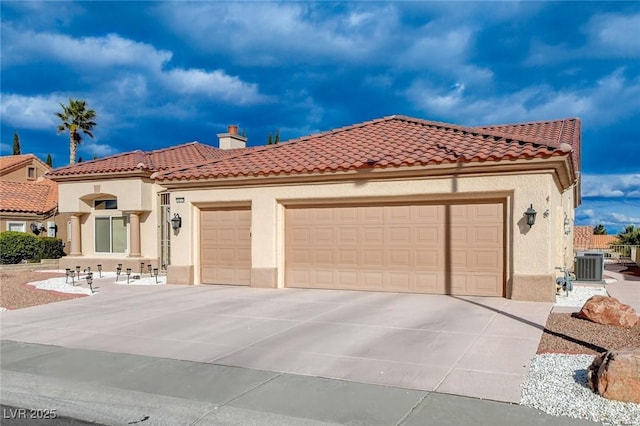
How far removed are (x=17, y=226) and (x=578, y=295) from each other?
2601cm

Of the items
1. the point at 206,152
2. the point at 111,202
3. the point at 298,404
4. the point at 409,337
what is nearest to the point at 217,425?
the point at 298,404

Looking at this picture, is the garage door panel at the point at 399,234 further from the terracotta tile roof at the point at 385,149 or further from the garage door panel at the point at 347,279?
the terracotta tile roof at the point at 385,149

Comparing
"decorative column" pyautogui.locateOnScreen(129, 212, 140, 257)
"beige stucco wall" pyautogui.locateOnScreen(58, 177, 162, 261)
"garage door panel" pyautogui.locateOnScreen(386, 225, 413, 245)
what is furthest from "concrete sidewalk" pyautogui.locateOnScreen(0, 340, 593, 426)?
"beige stucco wall" pyautogui.locateOnScreen(58, 177, 162, 261)

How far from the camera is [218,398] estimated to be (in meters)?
5.85

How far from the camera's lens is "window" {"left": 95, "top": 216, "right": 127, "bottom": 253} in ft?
68.7

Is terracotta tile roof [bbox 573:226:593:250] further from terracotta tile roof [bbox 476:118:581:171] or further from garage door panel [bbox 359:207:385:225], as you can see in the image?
garage door panel [bbox 359:207:385:225]

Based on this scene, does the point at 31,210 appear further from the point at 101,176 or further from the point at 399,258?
the point at 399,258

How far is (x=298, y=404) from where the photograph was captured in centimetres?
564

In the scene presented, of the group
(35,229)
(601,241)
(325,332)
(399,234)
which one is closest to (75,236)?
(35,229)

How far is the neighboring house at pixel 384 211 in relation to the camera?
11.9 metres

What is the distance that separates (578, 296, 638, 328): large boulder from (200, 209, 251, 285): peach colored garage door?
8882 millimetres

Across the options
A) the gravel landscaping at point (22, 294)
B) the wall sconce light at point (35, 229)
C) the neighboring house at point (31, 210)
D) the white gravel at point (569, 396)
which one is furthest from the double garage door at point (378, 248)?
the wall sconce light at point (35, 229)

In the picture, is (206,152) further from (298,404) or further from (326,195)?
(298,404)

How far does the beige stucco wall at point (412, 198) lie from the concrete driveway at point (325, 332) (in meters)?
0.94
